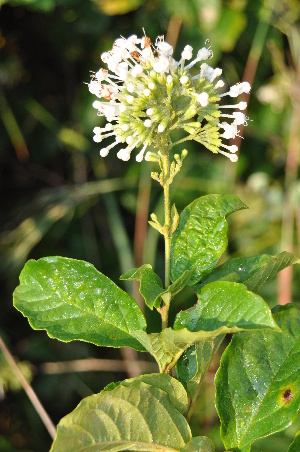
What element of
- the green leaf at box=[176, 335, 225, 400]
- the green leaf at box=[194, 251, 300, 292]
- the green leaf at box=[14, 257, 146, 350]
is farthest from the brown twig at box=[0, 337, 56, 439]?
the green leaf at box=[194, 251, 300, 292]

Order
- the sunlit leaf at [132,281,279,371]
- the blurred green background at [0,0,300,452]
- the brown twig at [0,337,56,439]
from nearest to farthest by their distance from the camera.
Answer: the sunlit leaf at [132,281,279,371] < the brown twig at [0,337,56,439] < the blurred green background at [0,0,300,452]

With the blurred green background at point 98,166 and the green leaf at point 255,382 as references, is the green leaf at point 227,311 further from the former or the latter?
the blurred green background at point 98,166

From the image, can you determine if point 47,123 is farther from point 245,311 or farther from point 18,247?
point 245,311

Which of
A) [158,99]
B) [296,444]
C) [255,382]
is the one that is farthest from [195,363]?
[158,99]

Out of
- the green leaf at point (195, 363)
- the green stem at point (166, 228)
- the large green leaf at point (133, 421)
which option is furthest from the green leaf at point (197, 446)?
the green stem at point (166, 228)

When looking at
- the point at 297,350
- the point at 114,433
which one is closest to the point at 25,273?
the point at 114,433

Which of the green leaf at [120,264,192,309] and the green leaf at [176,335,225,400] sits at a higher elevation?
the green leaf at [120,264,192,309]

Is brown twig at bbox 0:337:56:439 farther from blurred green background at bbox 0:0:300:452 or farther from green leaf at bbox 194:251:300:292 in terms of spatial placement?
blurred green background at bbox 0:0:300:452

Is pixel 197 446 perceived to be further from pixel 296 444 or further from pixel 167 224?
pixel 167 224

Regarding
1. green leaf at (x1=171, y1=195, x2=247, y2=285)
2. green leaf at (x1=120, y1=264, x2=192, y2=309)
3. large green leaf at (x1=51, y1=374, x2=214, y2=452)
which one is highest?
green leaf at (x1=171, y1=195, x2=247, y2=285)
